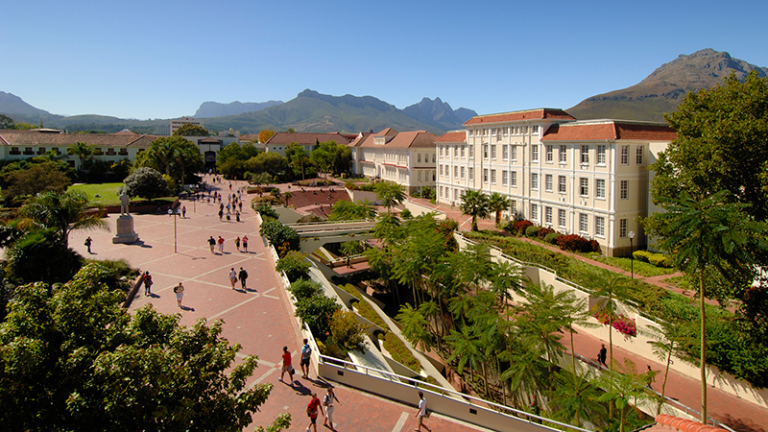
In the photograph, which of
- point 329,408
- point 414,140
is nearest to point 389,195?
point 414,140

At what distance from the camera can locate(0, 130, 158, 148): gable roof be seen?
7775 cm

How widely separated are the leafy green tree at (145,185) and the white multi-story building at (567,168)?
38.0 metres

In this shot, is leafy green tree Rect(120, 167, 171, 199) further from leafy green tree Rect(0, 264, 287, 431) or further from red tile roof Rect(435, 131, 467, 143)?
leafy green tree Rect(0, 264, 287, 431)

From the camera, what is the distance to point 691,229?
14.3 meters

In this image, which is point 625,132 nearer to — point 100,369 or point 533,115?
point 533,115

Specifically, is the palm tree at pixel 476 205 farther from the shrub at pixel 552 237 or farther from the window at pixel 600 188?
the window at pixel 600 188

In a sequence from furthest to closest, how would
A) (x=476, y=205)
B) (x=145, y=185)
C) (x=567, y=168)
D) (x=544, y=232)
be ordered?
(x=145, y=185), (x=476, y=205), (x=544, y=232), (x=567, y=168)

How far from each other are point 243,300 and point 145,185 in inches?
1479

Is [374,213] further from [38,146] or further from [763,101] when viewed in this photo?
[38,146]

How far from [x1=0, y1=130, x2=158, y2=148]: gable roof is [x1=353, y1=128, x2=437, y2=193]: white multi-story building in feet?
160

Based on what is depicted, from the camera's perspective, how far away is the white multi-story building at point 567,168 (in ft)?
112

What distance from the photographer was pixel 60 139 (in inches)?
3278

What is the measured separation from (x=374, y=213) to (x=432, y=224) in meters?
13.8

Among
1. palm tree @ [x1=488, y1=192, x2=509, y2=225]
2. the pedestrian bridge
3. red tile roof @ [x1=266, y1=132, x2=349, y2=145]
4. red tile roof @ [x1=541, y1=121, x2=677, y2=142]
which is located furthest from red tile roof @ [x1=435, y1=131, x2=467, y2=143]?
red tile roof @ [x1=266, y1=132, x2=349, y2=145]
